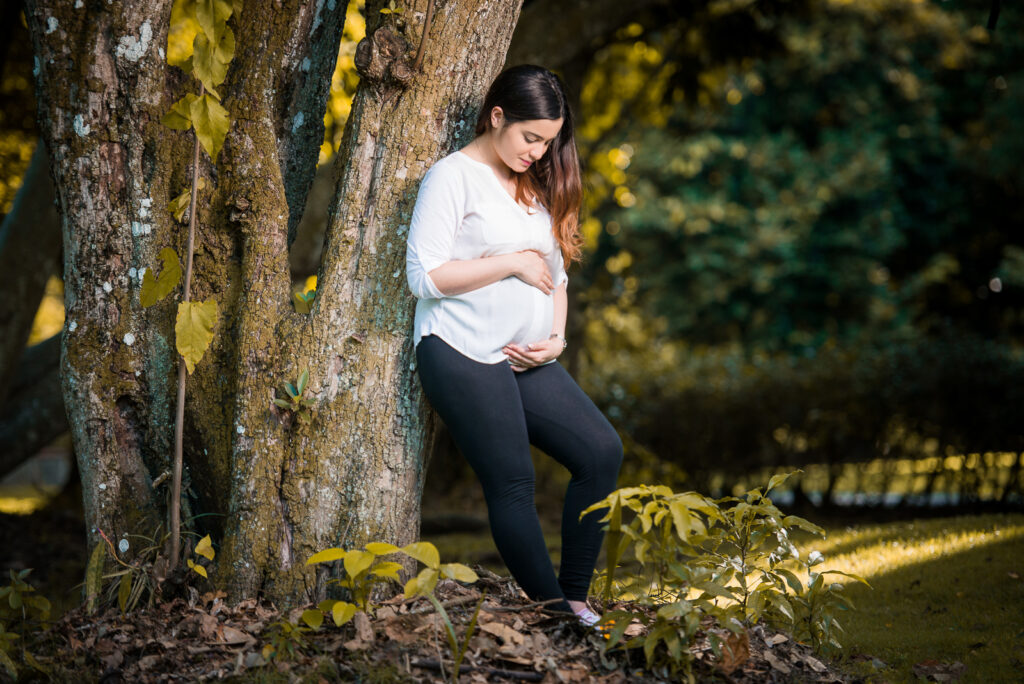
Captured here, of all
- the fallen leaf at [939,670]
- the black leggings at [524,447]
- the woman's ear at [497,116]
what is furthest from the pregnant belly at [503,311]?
the fallen leaf at [939,670]

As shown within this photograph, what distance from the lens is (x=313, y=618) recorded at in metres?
2.67

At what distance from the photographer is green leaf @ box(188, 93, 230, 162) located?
2.91 meters

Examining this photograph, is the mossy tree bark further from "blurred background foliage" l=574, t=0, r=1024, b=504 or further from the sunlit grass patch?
the sunlit grass patch

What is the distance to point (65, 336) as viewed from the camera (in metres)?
3.17

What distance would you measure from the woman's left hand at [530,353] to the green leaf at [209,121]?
1.23 m

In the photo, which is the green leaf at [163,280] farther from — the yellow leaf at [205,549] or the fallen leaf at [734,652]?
the fallen leaf at [734,652]

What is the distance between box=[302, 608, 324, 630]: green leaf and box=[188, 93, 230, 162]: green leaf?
5.17 feet

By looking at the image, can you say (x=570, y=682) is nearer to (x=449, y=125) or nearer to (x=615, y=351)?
(x=449, y=125)

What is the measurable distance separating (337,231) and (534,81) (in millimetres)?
903

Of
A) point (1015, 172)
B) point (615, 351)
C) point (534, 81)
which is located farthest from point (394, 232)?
point (1015, 172)

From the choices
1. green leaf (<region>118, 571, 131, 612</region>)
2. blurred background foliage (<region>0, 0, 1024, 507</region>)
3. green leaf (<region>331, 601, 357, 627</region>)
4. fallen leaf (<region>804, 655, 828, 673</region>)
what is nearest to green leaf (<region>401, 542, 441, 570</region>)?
green leaf (<region>331, 601, 357, 627</region>)

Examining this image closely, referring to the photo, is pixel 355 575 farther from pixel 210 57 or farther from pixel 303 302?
pixel 210 57

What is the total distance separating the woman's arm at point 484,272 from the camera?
9.13ft

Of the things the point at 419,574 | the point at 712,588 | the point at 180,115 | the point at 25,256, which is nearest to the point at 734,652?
the point at 712,588
